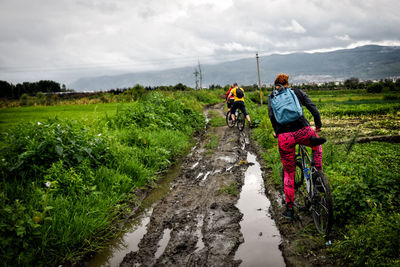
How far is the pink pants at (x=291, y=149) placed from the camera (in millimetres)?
3399

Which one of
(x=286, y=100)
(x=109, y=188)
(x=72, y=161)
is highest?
(x=286, y=100)

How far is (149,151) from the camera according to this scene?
7.29 meters

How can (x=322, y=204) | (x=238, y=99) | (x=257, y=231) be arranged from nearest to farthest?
1. (x=322, y=204)
2. (x=257, y=231)
3. (x=238, y=99)

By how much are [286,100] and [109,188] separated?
4009 mm

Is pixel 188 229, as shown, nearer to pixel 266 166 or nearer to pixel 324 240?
pixel 324 240

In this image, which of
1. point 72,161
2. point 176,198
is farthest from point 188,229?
point 72,161

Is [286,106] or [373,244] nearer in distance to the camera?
[373,244]

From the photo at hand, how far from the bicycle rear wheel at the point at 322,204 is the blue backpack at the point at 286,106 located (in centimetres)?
90

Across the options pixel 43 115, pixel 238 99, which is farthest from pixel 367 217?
pixel 43 115

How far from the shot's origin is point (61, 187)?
4.34m

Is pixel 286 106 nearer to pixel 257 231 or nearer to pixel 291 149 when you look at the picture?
pixel 291 149

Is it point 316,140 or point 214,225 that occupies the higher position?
point 316,140

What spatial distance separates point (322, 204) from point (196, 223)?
2066 mm

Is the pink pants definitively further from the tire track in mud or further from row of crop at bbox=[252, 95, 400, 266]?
the tire track in mud
